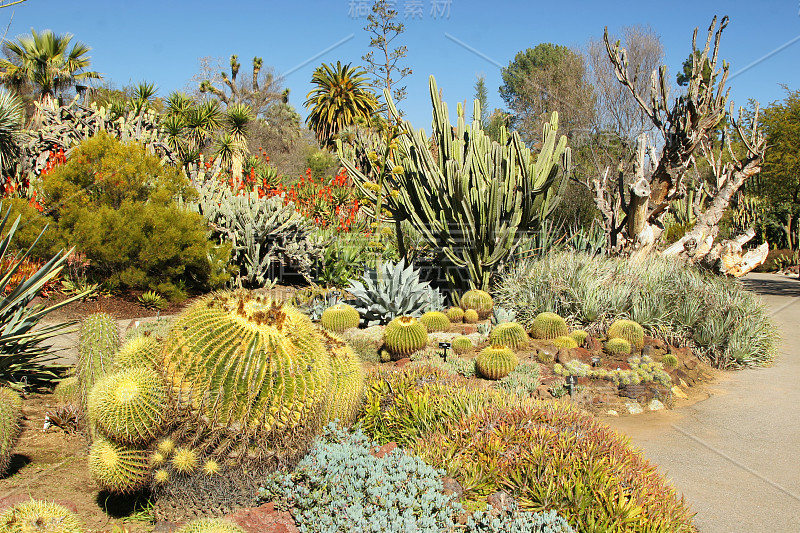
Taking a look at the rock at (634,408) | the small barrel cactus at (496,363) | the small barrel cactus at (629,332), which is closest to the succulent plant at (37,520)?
the small barrel cactus at (496,363)

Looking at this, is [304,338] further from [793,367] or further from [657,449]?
[793,367]

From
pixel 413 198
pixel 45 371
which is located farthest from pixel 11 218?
pixel 413 198

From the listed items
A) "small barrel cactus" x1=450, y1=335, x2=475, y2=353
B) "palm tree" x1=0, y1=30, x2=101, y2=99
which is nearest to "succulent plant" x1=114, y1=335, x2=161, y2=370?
"small barrel cactus" x1=450, y1=335, x2=475, y2=353

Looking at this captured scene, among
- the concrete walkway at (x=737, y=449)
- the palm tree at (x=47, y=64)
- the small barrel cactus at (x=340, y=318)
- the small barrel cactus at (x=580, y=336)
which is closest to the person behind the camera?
the concrete walkway at (x=737, y=449)

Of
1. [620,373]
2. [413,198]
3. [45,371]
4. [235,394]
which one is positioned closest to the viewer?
[235,394]

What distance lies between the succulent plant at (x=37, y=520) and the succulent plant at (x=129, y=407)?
0.57 m

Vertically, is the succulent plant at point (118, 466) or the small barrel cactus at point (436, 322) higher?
the small barrel cactus at point (436, 322)

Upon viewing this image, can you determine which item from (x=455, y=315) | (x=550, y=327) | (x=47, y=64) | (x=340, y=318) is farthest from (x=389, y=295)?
(x=47, y=64)

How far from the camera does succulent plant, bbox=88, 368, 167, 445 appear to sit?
118 inches

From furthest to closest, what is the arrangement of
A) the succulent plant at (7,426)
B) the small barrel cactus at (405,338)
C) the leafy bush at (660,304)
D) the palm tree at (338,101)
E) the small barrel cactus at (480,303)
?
the palm tree at (338,101), the small barrel cactus at (480,303), the leafy bush at (660,304), the small barrel cactus at (405,338), the succulent plant at (7,426)

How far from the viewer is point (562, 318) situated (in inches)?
305

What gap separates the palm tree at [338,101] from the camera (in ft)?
92.0

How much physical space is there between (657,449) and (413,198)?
606 cm

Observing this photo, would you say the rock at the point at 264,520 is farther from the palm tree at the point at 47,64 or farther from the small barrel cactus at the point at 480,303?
the palm tree at the point at 47,64
